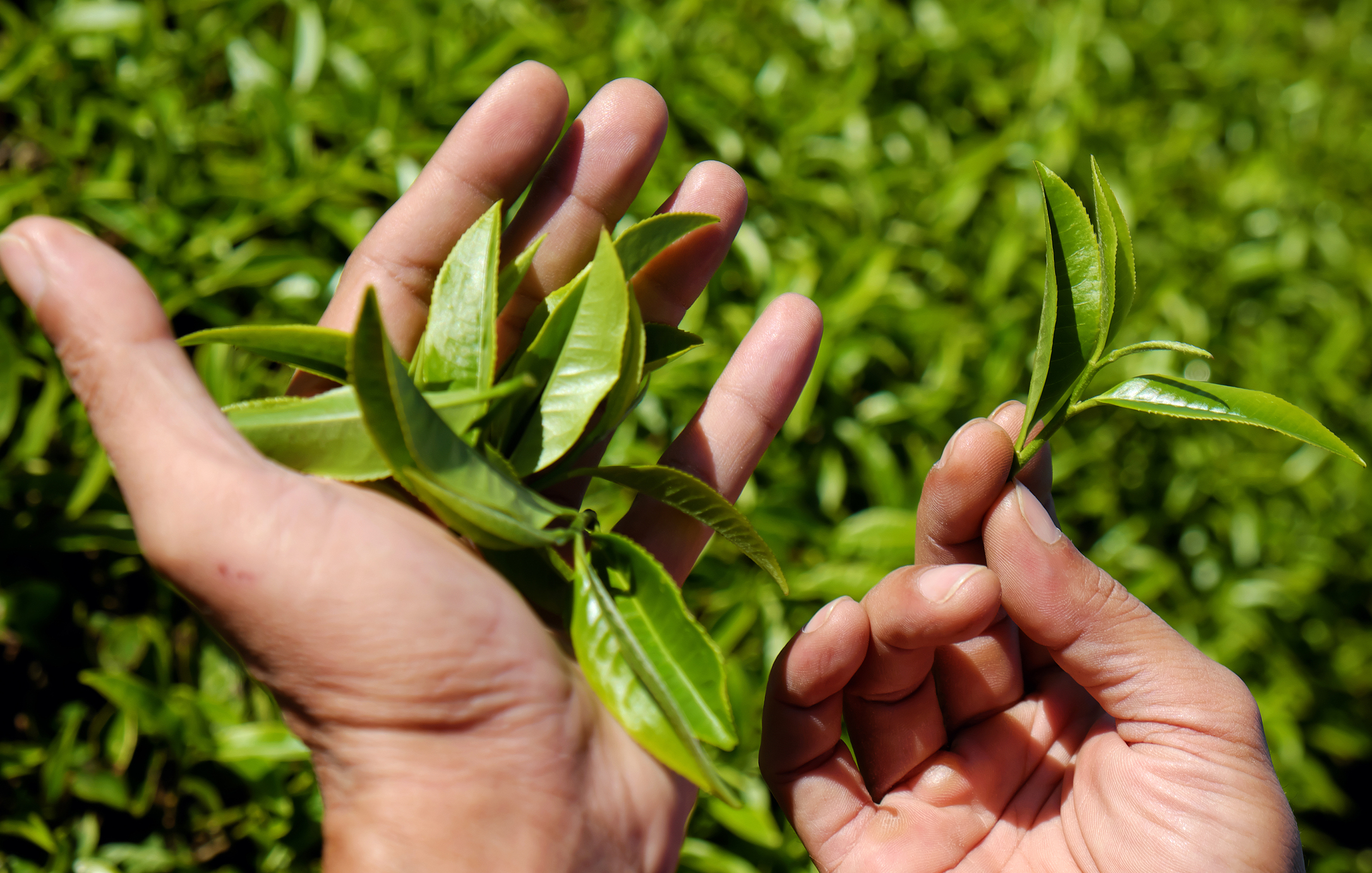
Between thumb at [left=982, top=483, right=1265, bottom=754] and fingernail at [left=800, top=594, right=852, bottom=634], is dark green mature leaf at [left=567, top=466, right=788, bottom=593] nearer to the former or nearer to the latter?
fingernail at [left=800, top=594, right=852, bottom=634]

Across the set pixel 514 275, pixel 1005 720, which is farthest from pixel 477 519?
pixel 1005 720

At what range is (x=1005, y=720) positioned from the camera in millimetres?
1452

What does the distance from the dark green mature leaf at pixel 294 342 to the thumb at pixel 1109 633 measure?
89 cm

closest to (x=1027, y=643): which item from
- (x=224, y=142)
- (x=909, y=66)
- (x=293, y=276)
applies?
(x=293, y=276)

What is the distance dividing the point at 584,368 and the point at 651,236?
0.80 feet

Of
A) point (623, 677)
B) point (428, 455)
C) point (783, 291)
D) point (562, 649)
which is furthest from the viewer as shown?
point (783, 291)

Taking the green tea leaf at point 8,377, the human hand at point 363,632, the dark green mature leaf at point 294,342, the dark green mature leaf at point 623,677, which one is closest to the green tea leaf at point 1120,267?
the dark green mature leaf at point 623,677

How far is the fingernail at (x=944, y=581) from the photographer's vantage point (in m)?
1.21

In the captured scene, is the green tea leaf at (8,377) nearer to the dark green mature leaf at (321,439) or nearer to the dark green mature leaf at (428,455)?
the dark green mature leaf at (321,439)

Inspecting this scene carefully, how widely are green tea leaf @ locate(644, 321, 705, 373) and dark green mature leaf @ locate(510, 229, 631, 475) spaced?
0.18 meters

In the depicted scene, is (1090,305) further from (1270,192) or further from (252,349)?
(1270,192)

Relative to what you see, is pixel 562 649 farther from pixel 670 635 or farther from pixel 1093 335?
pixel 1093 335

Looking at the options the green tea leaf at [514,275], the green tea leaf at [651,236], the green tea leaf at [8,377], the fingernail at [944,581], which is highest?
the green tea leaf at [651,236]

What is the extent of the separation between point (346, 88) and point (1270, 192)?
2.58m
